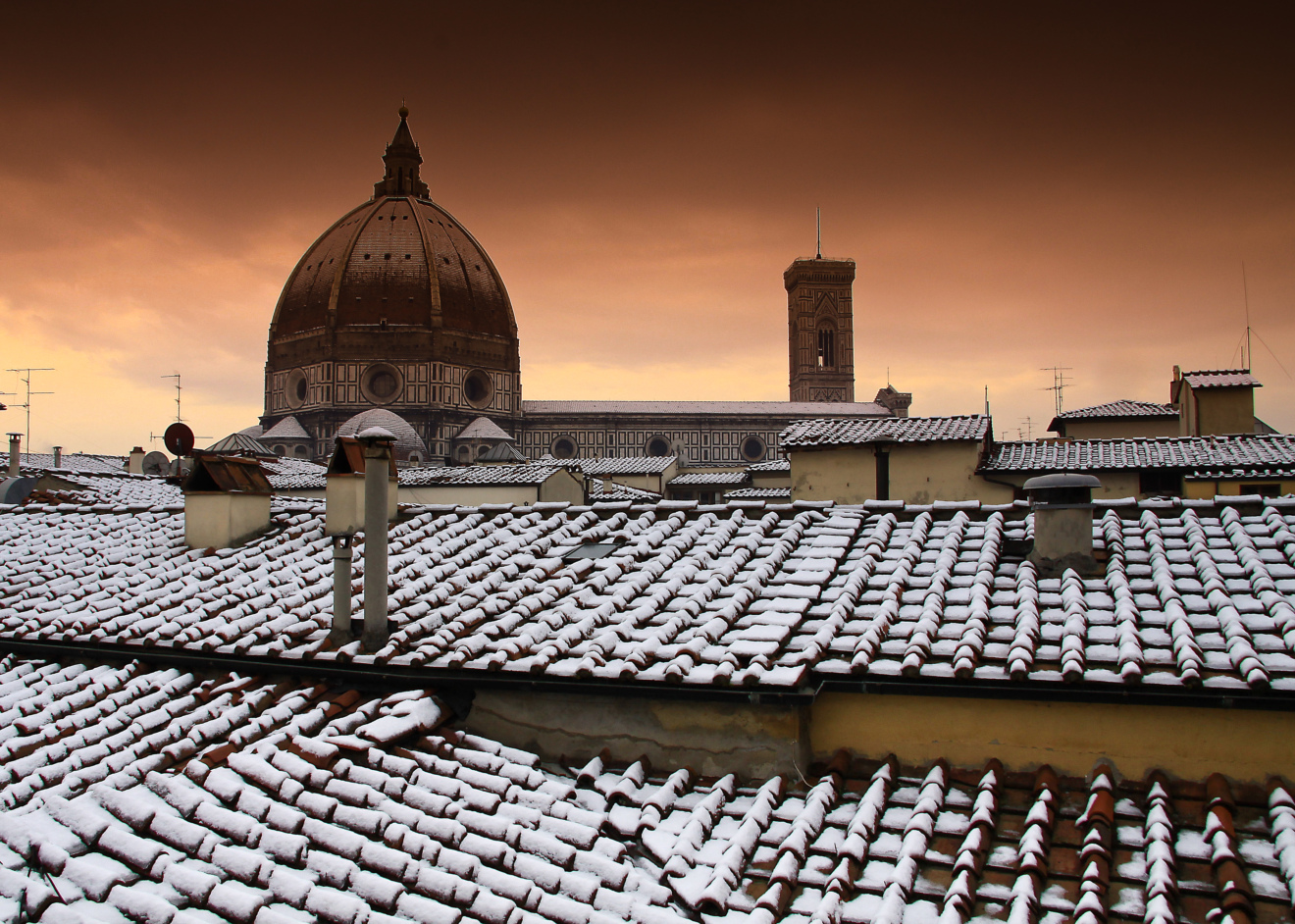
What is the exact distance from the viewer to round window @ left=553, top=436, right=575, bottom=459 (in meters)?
71.9

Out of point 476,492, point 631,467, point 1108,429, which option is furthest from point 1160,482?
point 631,467

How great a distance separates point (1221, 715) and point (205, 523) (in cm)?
783

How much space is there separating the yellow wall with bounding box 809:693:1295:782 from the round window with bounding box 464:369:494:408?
6551 centimetres

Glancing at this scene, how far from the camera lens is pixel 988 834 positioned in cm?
394

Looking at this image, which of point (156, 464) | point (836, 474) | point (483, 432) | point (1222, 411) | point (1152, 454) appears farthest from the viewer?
point (483, 432)

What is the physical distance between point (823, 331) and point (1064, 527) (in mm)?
88784

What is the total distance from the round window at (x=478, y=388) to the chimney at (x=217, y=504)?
60.9 m

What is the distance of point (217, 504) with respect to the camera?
8.19 meters

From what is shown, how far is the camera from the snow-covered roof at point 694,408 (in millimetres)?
72938

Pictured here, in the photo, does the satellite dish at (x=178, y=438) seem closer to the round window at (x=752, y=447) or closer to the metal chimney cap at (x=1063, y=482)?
the metal chimney cap at (x=1063, y=482)

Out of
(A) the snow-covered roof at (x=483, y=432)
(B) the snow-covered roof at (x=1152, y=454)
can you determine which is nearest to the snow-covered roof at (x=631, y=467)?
(A) the snow-covered roof at (x=483, y=432)

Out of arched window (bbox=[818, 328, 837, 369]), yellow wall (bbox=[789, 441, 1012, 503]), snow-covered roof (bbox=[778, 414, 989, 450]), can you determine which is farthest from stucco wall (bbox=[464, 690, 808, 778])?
arched window (bbox=[818, 328, 837, 369])

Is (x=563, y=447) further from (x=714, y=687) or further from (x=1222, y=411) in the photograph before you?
(x=714, y=687)

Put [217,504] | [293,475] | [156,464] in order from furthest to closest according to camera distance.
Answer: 1. [156,464]
2. [293,475]
3. [217,504]
